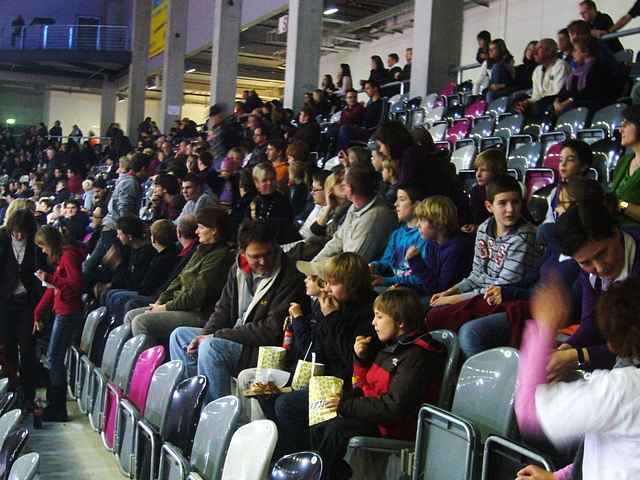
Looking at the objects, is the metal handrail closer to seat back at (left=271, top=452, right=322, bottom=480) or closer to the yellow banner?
the yellow banner

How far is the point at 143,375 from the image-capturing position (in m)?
4.06

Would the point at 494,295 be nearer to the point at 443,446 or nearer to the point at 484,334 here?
the point at 484,334

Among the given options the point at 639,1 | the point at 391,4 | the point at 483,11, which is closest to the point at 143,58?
the point at 391,4

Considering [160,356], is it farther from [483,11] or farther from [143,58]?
[143,58]

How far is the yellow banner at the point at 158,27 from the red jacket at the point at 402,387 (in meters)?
17.9

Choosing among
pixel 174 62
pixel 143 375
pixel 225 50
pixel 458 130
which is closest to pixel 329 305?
pixel 143 375

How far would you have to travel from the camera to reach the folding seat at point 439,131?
303 inches

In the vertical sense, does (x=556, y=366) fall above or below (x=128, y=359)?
above

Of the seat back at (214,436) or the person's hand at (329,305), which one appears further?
the person's hand at (329,305)

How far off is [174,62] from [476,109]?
40.7 feet

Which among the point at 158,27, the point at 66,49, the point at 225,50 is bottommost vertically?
the point at 225,50

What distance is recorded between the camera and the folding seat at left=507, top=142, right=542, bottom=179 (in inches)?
228

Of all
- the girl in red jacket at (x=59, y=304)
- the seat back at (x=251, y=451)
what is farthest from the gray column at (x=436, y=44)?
the seat back at (x=251, y=451)

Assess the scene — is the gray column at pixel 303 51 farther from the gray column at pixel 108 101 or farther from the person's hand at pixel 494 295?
the gray column at pixel 108 101
